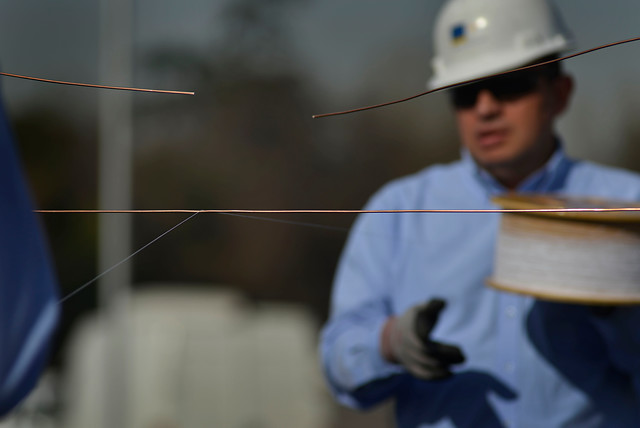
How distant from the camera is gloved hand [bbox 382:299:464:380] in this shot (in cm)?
101

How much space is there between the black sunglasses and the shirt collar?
0.39 ft

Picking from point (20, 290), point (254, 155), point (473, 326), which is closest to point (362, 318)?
point (473, 326)

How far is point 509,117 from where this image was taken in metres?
1.09

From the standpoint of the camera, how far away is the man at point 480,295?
3.49 feet

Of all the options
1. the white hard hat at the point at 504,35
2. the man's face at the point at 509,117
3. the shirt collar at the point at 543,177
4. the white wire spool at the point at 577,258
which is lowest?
the white wire spool at the point at 577,258

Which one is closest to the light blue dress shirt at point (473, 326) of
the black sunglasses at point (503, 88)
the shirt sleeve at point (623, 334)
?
the shirt sleeve at point (623, 334)

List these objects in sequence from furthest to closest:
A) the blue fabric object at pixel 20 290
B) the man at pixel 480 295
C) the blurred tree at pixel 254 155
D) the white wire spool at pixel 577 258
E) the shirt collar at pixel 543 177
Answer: the blurred tree at pixel 254 155
the shirt collar at pixel 543 177
the man at pixel 480 295
the white wire spool at pixel 577 258
the blue fabric object at pixel 20 290

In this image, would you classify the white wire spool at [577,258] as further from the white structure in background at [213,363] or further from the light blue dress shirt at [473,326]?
the white structure in background at [213,363]

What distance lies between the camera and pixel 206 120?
2.72m

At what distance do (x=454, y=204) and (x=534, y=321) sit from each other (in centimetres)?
22

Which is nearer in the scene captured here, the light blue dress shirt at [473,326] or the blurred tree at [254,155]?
the light blue dress shirt at [473,326]

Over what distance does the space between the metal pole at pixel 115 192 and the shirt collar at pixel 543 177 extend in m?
1.72

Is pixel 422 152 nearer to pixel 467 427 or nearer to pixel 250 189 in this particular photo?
pixel 250 189

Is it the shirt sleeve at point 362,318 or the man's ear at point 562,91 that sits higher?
the man's ear at point 562,91
